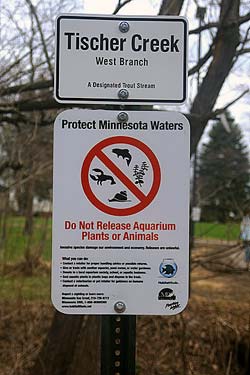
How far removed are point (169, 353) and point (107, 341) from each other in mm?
4510

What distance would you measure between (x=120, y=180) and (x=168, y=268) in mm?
340

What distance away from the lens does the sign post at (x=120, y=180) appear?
1.80 m

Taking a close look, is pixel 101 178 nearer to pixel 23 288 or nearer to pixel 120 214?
pixel 120 214

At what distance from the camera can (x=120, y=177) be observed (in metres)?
1.82

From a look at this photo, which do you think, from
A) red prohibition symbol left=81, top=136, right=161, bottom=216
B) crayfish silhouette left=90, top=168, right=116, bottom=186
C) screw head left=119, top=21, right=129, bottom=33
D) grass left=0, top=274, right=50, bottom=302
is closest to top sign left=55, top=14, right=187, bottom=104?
screw head left=119, top=21, right=129, bottom=33

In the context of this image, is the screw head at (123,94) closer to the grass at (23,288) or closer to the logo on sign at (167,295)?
the logo on sign at (167,295)

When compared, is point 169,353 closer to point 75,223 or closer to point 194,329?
point 194,329

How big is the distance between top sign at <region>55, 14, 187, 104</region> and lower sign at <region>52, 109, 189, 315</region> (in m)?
0.08

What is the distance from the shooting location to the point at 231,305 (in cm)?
728

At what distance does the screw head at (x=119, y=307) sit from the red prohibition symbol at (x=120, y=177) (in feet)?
0.98

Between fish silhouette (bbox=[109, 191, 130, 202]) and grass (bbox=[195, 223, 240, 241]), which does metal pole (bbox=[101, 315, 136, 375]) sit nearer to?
fish silhouette (bbox=[109, 191, 130, 202])

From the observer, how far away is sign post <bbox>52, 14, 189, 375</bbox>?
1.80 meters

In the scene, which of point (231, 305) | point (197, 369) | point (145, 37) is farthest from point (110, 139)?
point (231, 305)

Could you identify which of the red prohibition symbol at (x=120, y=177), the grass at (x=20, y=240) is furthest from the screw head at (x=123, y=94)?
the grass at (x=20, y=240)
